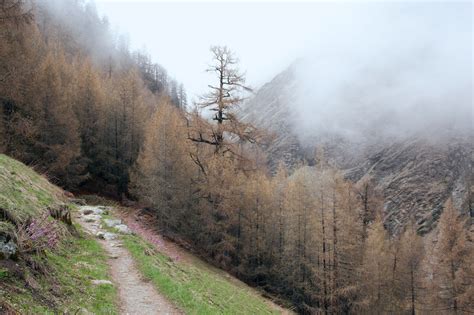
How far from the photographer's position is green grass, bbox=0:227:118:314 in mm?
5309

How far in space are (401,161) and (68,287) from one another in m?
94.7

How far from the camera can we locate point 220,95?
2445 cm

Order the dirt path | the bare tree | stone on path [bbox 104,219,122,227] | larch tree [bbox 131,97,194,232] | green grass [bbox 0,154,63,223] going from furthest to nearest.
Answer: larch tree [bbox 131,97,194,232]
the bare tree
stone on path [bbox 104,219,122,227]
the dirt path
green grass [bbox 0,154,63,223]

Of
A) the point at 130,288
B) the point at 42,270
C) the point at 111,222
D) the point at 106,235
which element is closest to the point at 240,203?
the point at 111,222

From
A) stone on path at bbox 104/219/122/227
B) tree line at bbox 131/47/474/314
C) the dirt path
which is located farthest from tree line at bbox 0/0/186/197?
the dirt path

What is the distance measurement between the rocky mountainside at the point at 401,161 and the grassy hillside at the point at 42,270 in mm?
46836

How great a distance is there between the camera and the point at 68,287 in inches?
286

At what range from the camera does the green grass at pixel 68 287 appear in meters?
5.31

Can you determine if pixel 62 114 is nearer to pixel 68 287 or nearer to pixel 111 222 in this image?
pixel 111 222

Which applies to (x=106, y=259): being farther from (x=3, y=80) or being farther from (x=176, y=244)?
(x=3, y=80)

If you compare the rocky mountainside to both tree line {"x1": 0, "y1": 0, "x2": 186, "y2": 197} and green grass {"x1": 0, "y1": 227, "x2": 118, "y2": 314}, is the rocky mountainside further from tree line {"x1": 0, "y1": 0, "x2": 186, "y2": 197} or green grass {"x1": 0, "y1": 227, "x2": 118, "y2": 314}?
green grass {"x1": 0, "y1": 227, "x2": 118, "y2": 314}

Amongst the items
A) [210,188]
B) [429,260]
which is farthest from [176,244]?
[429,260]

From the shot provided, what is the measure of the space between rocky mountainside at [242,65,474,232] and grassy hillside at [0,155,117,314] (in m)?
46.8

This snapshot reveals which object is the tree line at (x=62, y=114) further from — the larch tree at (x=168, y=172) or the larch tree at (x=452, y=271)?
the larch tree at (x=452, y=271)
